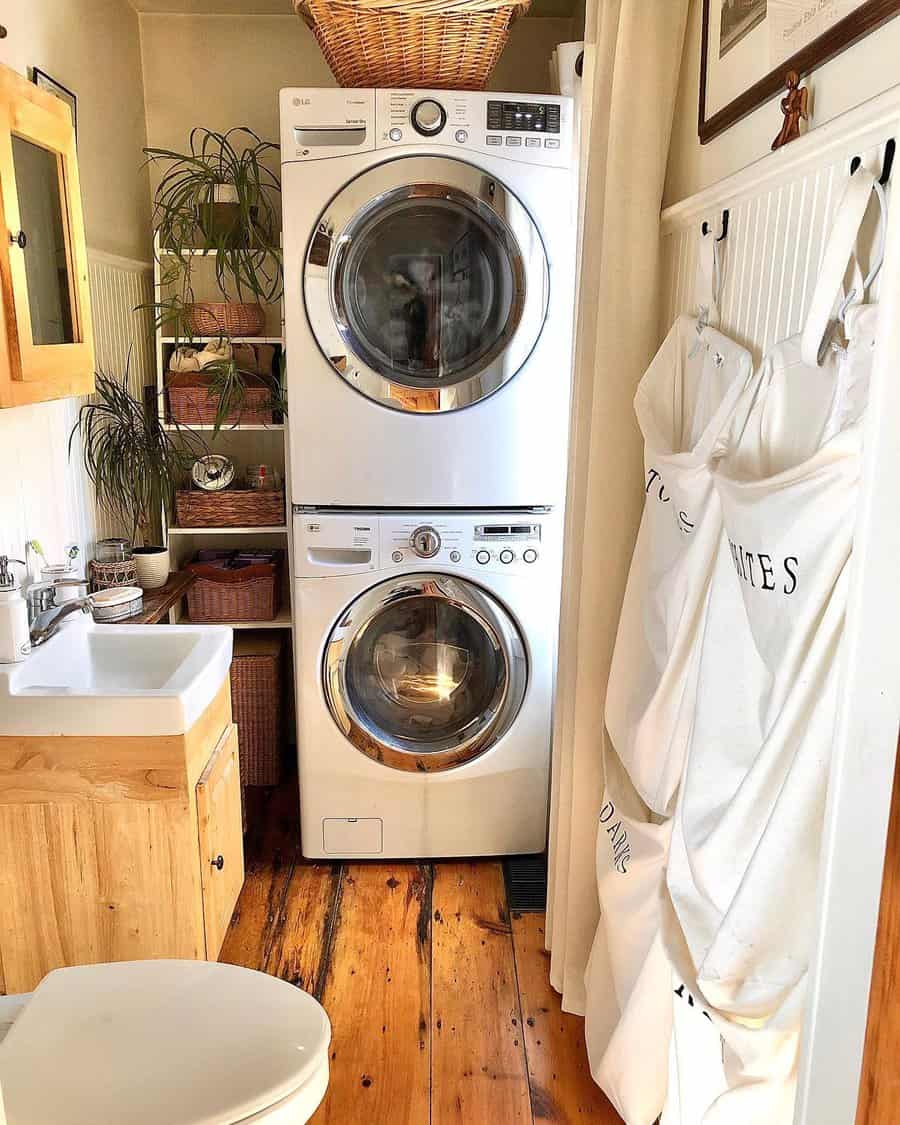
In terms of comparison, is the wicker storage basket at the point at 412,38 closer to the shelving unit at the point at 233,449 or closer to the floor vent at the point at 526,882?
the shelving unit at the point at 233,449

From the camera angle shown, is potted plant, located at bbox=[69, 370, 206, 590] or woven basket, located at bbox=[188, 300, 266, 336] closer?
potted plant, located at bbox=[69, 370, 206, 590]

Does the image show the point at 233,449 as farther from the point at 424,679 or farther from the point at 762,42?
the point at 762,42

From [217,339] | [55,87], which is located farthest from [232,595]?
[55,87]

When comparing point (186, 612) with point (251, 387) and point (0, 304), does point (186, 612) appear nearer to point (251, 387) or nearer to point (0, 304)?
point (251, 387)

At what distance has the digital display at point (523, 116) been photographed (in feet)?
7.13

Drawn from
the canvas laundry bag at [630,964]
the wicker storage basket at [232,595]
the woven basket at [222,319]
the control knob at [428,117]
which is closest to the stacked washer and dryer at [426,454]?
the control knob at [428,117]

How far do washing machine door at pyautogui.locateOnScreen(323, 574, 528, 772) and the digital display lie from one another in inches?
41.7

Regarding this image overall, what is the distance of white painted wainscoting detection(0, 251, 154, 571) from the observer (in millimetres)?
1980

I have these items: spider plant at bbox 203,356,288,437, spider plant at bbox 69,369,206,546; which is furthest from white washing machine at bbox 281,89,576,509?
spider plant at bbox 69,369,206,546

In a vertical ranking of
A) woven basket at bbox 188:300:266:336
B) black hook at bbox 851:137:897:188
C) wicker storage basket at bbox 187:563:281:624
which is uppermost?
black hook at bbox 851:137:897:188

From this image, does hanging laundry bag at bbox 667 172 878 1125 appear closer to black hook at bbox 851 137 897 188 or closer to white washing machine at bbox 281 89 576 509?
black hook at bbox 851 137 897 188

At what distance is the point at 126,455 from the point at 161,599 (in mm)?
399

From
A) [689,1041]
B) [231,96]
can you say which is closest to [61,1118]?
[689,1041]

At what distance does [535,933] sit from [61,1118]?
4.47 feet
